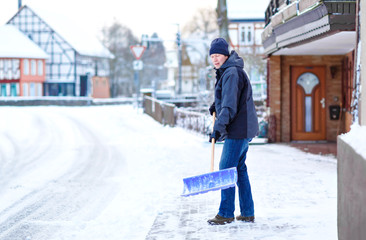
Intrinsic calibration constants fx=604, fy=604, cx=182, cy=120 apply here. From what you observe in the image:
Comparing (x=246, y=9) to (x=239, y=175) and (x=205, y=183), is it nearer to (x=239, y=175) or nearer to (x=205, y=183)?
(x=239, y=175)

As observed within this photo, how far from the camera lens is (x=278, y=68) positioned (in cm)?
1608

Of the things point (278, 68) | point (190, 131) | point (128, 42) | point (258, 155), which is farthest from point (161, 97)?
point (128, 42)

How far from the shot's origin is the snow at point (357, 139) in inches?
139

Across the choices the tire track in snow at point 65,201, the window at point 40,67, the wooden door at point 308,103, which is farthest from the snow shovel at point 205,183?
the window at point 40,67

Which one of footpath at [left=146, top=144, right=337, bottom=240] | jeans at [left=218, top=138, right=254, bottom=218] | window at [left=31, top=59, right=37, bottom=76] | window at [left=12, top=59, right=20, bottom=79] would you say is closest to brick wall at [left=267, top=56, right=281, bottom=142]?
footpath at [left=146, top=144, right=337, bottom=240]

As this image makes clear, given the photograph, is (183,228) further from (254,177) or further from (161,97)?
(161,97)

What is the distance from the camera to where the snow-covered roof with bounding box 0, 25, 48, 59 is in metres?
54.5

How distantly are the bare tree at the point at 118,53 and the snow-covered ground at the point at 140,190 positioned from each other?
169ft

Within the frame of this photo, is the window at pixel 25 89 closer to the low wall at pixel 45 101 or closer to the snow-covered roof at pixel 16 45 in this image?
the snow-covered roof at pixel 16 45

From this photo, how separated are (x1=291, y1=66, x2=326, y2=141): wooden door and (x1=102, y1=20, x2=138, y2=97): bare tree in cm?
5202

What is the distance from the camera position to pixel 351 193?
374 cm

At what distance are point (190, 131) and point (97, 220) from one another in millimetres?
12320

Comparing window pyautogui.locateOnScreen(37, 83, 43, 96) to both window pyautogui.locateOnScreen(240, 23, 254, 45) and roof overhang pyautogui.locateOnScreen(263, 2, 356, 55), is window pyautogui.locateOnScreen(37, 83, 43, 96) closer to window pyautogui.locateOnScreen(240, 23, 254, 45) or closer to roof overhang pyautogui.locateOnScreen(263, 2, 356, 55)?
window pyautogui.locateOnScreen(240, 23, 254, 45)

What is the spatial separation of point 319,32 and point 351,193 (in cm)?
665
